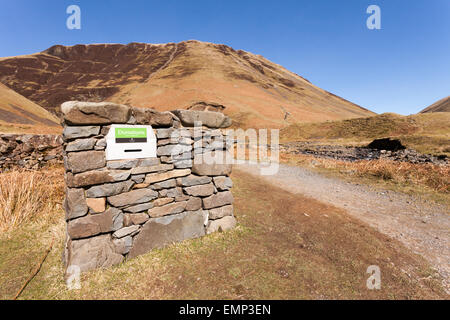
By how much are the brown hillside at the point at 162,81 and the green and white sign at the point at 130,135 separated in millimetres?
37838

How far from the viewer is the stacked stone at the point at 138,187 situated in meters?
3.09

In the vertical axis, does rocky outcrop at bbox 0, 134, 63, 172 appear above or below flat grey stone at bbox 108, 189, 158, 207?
above

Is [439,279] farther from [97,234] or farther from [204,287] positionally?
[97,234]

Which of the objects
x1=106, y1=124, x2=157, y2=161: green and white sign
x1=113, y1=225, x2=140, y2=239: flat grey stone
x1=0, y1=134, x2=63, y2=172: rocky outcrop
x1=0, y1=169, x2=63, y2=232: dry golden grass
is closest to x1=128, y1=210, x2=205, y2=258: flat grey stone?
x1=113, y1=225, x2=140, y2=239: flat grey stone

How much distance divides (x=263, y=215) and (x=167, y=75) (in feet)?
267

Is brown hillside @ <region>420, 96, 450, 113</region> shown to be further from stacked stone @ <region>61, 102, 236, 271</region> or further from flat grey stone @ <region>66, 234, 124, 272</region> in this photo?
flat grey stone @ <region>66, 234, 124, 272</region>

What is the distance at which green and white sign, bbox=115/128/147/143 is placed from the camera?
3369mm

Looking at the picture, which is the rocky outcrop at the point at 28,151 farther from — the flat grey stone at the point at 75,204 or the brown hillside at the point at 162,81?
the brown hillside at the point at 162,81

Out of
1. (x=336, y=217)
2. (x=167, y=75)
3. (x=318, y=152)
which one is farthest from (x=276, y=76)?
(x=336, y=217)

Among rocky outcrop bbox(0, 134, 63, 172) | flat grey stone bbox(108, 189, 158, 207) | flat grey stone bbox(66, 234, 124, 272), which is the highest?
rocky outcrop bbox(0, 134, 63, 172)

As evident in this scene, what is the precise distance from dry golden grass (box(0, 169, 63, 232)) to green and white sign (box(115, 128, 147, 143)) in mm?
3928

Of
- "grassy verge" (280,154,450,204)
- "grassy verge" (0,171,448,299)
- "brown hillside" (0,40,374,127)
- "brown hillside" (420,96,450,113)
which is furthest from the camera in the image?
"brown hillside" (420,96,450,113)

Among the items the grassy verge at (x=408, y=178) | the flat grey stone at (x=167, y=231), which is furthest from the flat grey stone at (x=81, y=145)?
the grassy verge at (x=408, y=178)

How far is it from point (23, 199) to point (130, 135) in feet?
13.7
